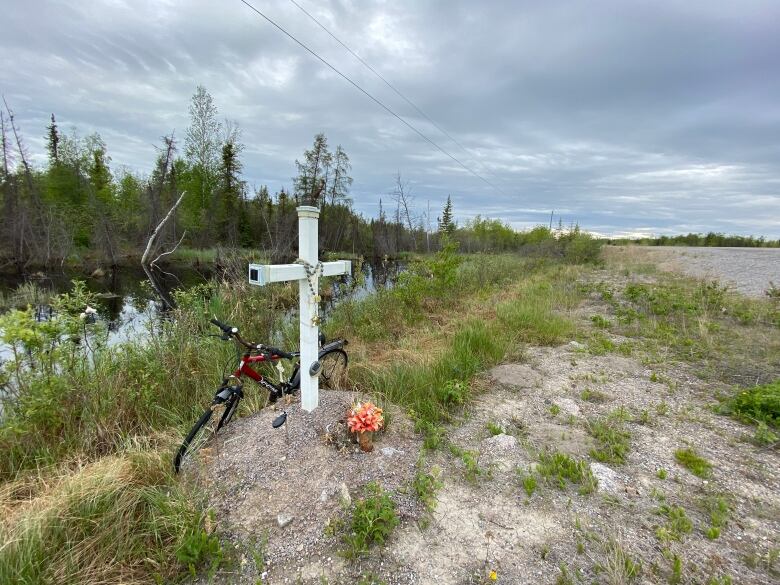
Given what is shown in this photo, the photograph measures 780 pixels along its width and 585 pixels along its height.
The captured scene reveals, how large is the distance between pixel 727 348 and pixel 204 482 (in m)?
6.69

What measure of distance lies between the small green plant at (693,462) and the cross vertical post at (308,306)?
9.34 feet

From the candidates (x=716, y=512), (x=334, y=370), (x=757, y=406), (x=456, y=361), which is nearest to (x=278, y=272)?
(x=334, y=370)

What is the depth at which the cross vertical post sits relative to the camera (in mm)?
2426

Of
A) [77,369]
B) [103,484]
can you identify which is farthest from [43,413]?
[103,484]

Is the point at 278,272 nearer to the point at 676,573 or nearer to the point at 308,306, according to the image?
the point at 308,306

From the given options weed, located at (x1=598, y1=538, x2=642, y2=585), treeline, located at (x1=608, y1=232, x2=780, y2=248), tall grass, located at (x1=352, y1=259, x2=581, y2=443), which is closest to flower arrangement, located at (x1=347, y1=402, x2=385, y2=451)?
tall grass, located at (x1=352, y1=259, x2=581, y2=443)

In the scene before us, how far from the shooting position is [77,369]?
3186 mm

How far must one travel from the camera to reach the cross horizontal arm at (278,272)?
6.88 ft

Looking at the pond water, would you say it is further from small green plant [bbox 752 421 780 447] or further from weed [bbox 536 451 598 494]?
small green plant [bbox 752 421 780 447]

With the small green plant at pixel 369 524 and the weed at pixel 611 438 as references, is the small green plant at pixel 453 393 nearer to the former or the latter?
the weed at pixel 611 438

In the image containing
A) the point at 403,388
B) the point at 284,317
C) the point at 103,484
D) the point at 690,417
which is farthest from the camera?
the point at 284,317

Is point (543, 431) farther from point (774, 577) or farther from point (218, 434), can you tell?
point (218, 434)

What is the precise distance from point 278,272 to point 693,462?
3322mm

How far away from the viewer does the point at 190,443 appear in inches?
90.6
